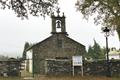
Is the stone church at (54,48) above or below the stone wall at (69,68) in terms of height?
above

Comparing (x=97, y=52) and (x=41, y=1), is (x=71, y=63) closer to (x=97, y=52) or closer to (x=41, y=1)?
(x=41, y=1)

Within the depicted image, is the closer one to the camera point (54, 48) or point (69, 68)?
point (69, 68)

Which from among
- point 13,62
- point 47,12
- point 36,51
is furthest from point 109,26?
point 47,12

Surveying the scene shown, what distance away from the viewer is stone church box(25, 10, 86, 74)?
163ft

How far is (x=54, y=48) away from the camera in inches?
2067

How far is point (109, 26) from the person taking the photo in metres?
37.8

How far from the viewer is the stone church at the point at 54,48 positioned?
4953cm

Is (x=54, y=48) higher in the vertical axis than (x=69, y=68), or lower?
higher

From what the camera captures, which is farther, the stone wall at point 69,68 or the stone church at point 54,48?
the stone church at point 54,48

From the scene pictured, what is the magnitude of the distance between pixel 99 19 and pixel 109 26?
2.60 m

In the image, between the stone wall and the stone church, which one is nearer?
the stone wall

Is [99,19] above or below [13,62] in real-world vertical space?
above

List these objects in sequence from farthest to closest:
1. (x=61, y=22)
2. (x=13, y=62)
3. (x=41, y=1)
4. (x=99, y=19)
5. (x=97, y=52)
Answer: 1. (x=97, y=52)
2. (x=61, y=22)
3. (x=99, y=19)
4. (x=13, y=62)
5. (x=41, y=1)

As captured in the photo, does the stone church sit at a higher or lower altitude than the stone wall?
higher
